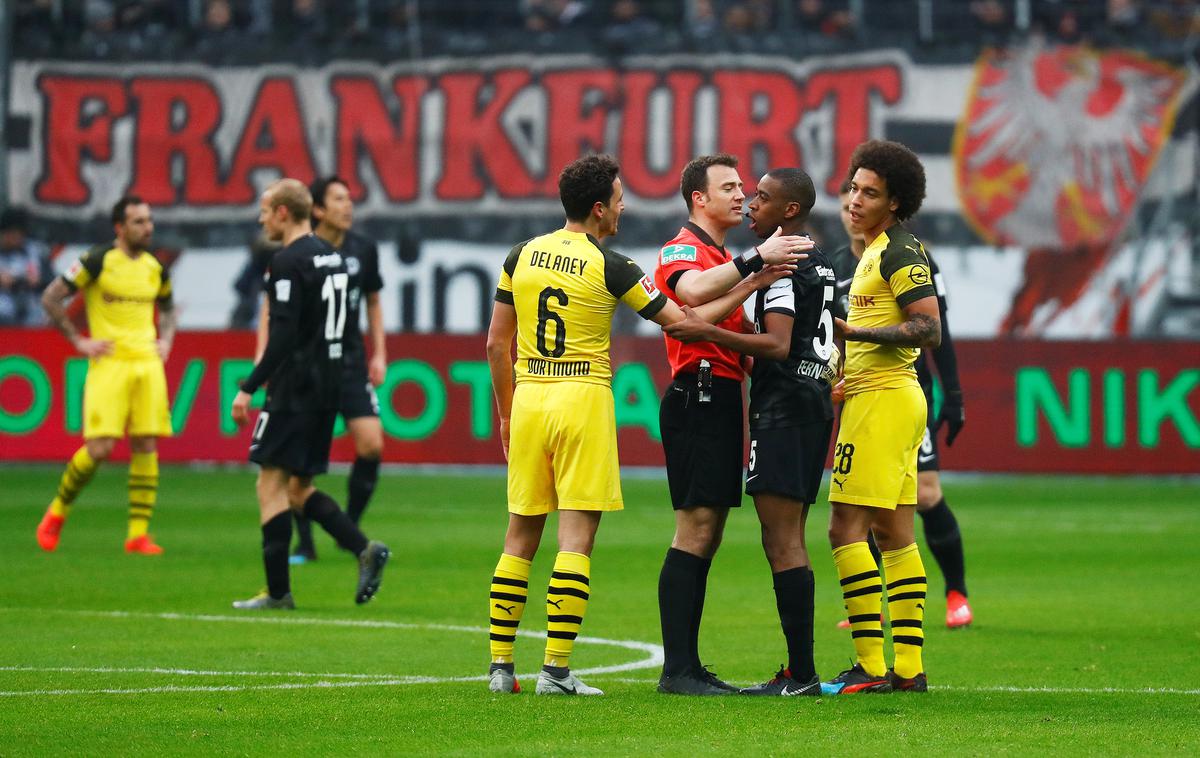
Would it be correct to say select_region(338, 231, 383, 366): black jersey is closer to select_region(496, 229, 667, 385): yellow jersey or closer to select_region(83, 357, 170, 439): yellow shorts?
select_region(83, 357, 170, 439): yellow shorts

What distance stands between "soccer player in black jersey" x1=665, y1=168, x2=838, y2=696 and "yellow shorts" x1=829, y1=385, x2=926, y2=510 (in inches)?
5.1

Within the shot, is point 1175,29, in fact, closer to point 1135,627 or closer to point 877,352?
point 1135,627

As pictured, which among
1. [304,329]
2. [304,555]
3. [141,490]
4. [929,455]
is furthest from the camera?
[141,490]

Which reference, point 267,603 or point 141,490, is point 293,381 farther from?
point 141,490

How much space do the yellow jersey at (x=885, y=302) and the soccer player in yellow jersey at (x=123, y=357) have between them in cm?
717

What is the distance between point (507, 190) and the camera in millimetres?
25734

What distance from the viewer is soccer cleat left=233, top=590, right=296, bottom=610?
10.5m

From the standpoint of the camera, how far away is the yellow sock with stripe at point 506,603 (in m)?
7.52

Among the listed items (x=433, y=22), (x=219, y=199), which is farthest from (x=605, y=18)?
(x=219, y=199)

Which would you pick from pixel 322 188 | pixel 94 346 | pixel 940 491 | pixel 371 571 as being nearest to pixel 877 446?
pixel 940 491

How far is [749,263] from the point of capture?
24.0 feet

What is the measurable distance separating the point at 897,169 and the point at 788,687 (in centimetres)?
207

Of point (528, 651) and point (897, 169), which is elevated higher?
point (897, 169)

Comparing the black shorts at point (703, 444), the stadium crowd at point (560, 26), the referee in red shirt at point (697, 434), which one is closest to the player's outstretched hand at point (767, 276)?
the referee in red shirt at point (697, 434)
